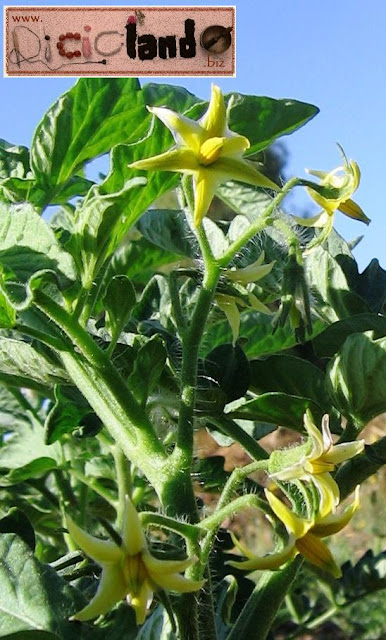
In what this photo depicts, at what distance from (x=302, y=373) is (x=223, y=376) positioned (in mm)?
62

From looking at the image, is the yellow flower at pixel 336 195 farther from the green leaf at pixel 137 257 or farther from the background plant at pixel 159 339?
the green leaf at pixel 137 257

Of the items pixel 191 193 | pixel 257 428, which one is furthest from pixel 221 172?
pixel 257 428

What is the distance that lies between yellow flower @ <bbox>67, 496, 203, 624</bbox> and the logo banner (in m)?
0.49

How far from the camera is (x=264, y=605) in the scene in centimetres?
52

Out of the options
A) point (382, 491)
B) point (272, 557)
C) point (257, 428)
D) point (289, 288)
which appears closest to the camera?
point (272, 557)

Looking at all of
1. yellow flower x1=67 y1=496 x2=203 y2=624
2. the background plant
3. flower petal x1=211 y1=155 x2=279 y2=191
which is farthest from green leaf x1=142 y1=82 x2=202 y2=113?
yellow flower x1=67 y1=496 x2=203 y2=624

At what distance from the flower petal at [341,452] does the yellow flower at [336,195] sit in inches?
7.2

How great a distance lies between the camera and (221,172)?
529mm

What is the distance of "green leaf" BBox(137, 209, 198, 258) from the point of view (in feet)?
2.29

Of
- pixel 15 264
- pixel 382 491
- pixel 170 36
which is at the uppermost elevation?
pixel 170 36

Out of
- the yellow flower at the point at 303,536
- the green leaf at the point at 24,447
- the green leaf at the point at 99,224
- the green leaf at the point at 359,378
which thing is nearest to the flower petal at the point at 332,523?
the yellow flower at the point at 303,536

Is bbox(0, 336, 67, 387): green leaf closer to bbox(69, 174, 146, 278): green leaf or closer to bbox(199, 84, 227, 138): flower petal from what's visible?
bbox(69, 174, 146, 278): green leaf

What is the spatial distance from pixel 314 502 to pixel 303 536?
0.02 meters

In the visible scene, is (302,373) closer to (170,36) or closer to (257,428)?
(257,428)
